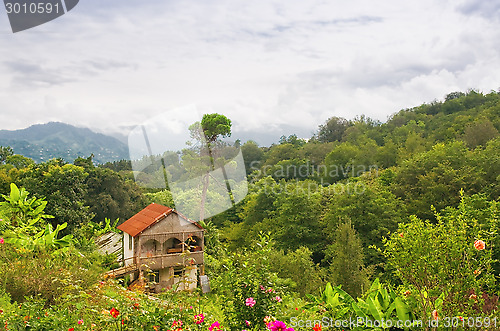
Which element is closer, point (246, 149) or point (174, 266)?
point (174, 266)

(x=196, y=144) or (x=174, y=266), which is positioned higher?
(x=196, y=144)

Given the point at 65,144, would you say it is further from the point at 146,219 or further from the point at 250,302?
the point at 250,302

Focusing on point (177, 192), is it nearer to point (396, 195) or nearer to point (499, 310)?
point (396, 195)

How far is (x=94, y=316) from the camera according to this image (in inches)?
129

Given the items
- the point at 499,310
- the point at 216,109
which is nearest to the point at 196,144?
the point at 216,109

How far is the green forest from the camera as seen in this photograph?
2941 mm

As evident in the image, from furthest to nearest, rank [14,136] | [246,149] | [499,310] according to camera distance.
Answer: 1. [246,149]
2. [14,136]
3. [499,310]

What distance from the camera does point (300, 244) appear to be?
60.0 ft

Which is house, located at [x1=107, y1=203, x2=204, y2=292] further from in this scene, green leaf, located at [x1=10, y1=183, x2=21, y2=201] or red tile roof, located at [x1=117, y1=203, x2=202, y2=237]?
Answer: green leaf, located at [x1=10, y1=183, x2=21, y2=201]

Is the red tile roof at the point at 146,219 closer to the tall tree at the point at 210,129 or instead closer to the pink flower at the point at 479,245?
the tall tree at the point at 210,129

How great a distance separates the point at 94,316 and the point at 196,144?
Result: 1123 cm

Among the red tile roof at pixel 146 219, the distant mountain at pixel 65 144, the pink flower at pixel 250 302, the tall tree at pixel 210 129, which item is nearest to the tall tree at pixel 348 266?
the red tile roof at pixel 146 219

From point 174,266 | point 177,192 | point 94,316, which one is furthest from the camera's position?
point 177,192

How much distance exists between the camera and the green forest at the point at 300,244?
2.94 meters
